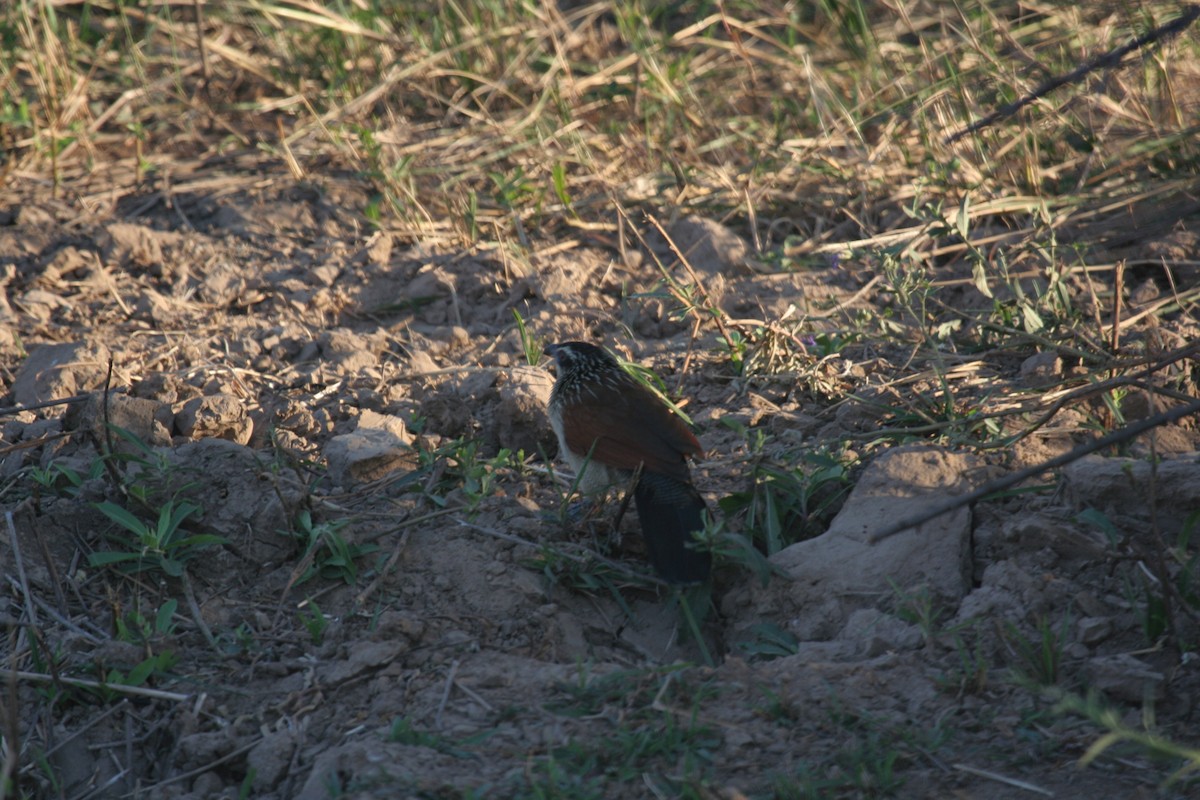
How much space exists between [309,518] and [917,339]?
2896 millimetres

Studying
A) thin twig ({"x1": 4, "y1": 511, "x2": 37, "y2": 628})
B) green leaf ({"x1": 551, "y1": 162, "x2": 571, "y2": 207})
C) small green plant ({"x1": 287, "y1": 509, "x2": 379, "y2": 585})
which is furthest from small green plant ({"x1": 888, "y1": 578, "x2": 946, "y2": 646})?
green leaf ({"x1": 551, "y1": 162, "x2": 571, "y2": 207})

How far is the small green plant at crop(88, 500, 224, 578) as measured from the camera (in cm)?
402

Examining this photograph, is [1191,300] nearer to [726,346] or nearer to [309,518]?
[726,346]

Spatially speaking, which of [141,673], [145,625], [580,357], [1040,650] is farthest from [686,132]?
[141,673]

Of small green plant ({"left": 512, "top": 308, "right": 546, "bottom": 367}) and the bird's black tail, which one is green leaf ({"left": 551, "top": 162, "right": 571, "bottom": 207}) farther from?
the bird's black tail

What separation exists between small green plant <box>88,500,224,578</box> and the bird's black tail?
156cm

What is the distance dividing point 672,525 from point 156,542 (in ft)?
5.97

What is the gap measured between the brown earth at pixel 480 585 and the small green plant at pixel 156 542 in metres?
0.06


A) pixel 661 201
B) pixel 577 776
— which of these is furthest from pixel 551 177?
pixel 577 776

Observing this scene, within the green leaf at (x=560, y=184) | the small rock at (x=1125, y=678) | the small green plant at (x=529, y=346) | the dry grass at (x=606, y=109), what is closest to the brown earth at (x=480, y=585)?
the small rock at (x=1125, y=678)

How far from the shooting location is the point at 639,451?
4.28m

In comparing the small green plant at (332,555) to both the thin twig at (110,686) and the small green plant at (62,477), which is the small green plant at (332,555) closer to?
the thin twig at (110,686)

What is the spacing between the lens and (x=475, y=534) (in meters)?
4.30

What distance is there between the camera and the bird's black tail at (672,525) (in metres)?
3.93
